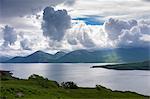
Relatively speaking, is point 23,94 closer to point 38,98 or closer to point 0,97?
point 38,98

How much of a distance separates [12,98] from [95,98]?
18002mm

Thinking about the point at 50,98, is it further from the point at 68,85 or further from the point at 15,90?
the point at 68,85

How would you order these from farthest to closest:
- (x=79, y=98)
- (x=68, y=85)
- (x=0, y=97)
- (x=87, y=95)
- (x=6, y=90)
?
(x=68, y=85), (x=87, y=95), (x=79, y=98), (x=6, y=90), (x=0, y=97)

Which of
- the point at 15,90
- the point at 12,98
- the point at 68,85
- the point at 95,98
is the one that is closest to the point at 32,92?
the point at 15,90

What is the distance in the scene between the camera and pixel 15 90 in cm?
4734

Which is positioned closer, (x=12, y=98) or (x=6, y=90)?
(x=12, y=98)

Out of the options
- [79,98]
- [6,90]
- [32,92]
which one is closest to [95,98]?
[79,98]

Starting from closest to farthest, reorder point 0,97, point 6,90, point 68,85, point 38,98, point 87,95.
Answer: point 0,97 < point 38,98 < point 6,90 < point 87,95 < point 68,85

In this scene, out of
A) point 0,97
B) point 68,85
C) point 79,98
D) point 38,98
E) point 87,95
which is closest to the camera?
point 0,97

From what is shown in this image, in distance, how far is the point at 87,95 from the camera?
2320 inches

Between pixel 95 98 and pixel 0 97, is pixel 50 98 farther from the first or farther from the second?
pixel 95 98

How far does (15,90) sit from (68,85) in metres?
32.2

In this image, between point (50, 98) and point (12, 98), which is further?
point (50, 98)

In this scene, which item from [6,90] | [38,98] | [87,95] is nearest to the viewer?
[38,98]
